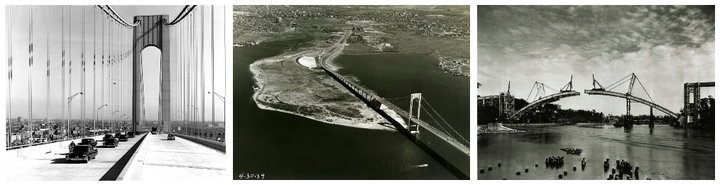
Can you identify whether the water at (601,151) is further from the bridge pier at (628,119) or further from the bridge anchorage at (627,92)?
the bridge anchorage at (627,92)

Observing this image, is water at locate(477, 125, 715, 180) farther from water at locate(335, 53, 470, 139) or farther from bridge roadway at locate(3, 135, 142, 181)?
bridge roadway at locate(3, 135, 142, 181)

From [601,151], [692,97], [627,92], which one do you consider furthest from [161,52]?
[692,97]

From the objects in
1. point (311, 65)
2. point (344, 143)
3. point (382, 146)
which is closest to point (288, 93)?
point (311, 65)

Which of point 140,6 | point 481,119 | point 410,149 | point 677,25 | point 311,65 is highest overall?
point 140,6

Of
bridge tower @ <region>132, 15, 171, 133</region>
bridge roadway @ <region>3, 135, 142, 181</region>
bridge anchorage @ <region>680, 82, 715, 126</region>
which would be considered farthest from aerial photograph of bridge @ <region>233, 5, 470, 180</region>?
bridge anchorage @ <region>680, 82, 715, 126</region>
